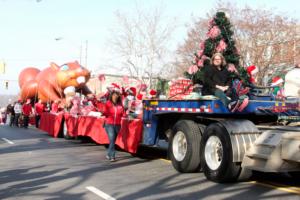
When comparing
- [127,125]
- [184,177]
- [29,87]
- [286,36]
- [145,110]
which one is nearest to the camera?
[184,177]

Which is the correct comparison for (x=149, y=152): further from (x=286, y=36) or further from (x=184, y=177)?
(x=286, y=36)

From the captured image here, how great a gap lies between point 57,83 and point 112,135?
17.1 m

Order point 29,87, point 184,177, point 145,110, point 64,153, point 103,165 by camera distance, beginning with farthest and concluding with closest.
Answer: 1. point 29,87
2. point 64,153
3. point 145,110
4. point 103,165
5. point 184,177

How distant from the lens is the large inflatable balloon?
25531 mm

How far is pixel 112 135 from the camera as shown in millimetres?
10117

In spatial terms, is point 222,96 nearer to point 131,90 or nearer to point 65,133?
point 131,90

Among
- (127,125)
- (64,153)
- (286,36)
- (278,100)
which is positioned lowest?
(64,153)

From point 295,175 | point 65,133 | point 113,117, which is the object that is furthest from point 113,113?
point 65,133

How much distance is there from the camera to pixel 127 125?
10508 millimetres

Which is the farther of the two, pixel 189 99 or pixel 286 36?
pixel 286 36

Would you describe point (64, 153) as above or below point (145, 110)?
below

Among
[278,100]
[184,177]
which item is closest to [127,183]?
[184,177]

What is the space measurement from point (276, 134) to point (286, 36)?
2088 centimetres

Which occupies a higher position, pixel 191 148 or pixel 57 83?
pixel 57 83
